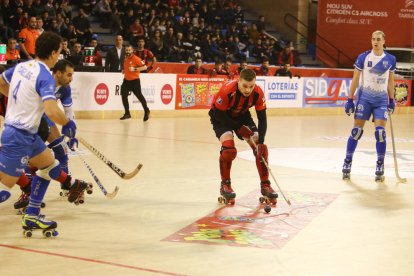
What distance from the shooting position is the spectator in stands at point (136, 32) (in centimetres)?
2197

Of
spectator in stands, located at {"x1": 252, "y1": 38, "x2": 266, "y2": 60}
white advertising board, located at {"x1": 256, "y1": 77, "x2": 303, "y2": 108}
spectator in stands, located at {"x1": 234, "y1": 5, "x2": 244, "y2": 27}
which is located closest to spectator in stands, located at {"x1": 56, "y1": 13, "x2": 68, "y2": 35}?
white advertising board, located at {"x1": 256, "y1": 77, "x2": 303, "y2": 108}

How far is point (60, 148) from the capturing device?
746 cm

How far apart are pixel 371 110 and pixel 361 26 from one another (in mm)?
20531

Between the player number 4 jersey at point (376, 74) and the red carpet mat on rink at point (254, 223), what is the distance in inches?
78.8

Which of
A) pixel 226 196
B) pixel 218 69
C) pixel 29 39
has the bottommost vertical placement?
pixel 226 196

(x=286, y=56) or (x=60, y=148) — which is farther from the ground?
(x=286, y=56)

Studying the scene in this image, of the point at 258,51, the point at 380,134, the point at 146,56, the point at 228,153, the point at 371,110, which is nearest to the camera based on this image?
the point at 228,153

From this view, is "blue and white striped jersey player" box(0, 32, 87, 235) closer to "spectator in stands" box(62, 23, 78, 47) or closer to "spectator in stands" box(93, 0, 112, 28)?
"spectator in stands" box(62, 23, 78, 47)

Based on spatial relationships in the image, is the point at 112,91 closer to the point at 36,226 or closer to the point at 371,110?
the point at 371,110

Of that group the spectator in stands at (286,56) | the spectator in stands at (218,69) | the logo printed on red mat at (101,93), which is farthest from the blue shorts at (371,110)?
the spectator in stands at (286,56)

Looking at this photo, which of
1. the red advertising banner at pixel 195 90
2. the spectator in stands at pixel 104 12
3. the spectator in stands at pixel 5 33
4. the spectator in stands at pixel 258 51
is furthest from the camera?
the spectator in stands at pixel 258 51

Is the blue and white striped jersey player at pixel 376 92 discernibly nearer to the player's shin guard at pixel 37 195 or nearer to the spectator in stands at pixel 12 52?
the player's shin guard at pixel 37 195

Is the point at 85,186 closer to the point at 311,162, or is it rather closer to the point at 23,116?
the point at 23,116

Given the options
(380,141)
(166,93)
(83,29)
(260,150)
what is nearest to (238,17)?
(83,29)
